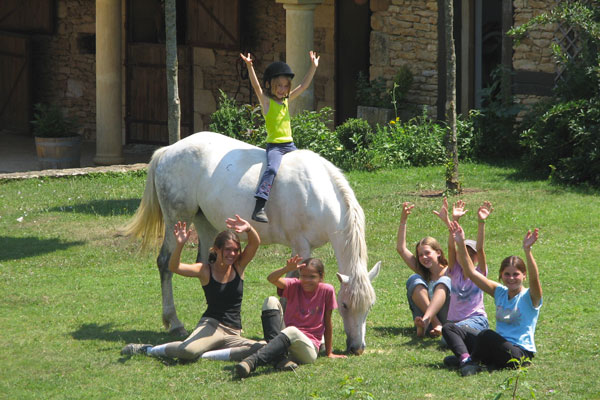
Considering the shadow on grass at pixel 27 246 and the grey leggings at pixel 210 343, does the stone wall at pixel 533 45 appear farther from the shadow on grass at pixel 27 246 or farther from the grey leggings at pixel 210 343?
the grey leggings at pixel 210 343

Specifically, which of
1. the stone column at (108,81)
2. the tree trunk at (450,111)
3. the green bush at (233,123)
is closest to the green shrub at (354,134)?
the green bush at (233,123)

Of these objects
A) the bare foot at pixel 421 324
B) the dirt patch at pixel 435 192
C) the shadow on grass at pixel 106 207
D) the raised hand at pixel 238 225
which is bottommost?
the bare foot at pixel 421 324

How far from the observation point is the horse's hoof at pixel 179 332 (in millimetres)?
7469

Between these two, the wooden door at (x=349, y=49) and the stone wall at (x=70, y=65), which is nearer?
the wooden door at (x=349, y=49)

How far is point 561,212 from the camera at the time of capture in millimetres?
10969

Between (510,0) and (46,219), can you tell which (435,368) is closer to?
(46,219)

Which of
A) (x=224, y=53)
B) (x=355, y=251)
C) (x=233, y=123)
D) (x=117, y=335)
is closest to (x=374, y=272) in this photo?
(x=355, y=251)

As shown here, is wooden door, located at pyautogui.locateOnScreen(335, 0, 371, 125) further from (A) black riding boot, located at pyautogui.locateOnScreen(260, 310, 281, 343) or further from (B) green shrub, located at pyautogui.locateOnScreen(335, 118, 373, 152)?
(A) black riding boot, located at pyautogui.locateOnScreen(260, 310, 281, 343)

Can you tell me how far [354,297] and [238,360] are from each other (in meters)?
0.94

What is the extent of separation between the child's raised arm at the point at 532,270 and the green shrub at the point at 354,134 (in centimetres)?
801

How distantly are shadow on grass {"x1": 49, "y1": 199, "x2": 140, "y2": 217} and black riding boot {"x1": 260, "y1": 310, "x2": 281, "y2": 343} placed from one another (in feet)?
17.4

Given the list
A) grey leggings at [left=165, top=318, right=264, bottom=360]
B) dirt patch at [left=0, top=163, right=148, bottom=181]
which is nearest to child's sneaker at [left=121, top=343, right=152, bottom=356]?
grey leggings at [left=165, top=318, right=264, bottom=360]

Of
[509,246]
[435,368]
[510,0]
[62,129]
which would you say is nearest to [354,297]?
[435,368]

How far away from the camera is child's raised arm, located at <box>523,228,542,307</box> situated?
5.92 meters
